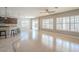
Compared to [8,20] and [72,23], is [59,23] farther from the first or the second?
[8,20]

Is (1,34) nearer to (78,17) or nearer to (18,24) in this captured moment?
(18,24)

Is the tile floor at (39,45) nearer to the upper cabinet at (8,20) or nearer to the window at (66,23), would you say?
the upper cabinet at (8,20)

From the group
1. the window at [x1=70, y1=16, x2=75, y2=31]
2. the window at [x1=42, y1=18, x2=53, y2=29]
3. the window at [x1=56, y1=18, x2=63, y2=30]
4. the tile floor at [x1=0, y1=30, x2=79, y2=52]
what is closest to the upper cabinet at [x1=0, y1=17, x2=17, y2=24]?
the tile floor at [x1=0, y1=30, x2=79, y2=52]

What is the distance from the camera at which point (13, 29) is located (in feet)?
35.5

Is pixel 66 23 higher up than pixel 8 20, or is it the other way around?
pixel 8 20

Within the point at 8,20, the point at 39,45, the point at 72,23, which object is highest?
the point at 8,20

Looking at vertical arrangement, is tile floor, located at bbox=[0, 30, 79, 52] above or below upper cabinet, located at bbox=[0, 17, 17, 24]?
below

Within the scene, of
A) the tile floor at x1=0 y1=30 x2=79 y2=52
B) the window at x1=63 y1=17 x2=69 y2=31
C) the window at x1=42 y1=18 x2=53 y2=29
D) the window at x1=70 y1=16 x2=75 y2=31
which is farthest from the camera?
the window at x1=42 y1=18 x2=53 y2=29

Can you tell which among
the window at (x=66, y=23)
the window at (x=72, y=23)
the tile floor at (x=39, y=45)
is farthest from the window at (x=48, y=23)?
the tile floor at (x=39, y=45)

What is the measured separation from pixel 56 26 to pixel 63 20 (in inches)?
57.8

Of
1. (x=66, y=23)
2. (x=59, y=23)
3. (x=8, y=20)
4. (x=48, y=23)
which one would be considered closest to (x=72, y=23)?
(x=66, y=23)

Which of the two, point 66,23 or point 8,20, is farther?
point 66,23

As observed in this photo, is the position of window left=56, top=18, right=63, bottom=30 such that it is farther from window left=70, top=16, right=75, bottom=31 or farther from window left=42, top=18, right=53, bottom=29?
window left=70, top=16, right=75, bottom=31
